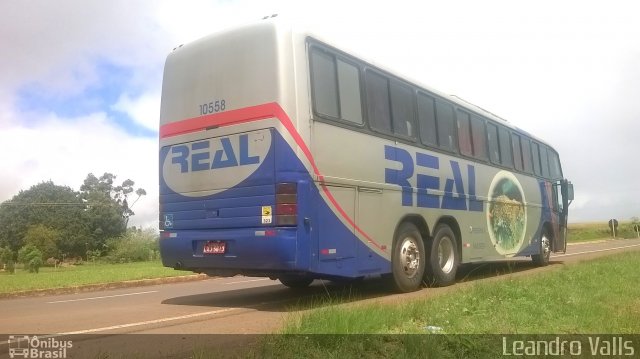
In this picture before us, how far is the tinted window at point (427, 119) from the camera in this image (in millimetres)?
9289

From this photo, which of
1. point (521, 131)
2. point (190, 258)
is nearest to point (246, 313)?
point (190, 258)

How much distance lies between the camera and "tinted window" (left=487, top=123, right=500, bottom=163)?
38.9 ft

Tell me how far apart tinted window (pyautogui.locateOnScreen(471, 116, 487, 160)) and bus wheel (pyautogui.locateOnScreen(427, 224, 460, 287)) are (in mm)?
2139

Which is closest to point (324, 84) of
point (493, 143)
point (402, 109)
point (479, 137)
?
point (402, 109)

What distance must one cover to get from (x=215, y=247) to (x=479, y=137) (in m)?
6.67

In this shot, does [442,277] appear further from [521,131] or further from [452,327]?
[521,131]

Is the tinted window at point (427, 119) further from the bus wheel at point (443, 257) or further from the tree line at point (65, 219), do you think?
the tree line at point (65, 219)

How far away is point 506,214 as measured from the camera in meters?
12.4

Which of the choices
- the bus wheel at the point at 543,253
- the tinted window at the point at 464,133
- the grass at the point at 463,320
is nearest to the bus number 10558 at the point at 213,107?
the grass at the point at 463,320

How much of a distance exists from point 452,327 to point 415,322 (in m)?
0.42

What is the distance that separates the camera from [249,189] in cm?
684

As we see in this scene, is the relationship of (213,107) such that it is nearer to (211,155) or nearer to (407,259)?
(211,155)

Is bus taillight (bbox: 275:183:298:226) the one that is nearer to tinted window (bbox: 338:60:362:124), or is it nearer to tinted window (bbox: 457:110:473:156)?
tinted window (bbox: 338:60:362:124)

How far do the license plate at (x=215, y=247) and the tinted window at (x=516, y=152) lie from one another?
8622 millimetres
